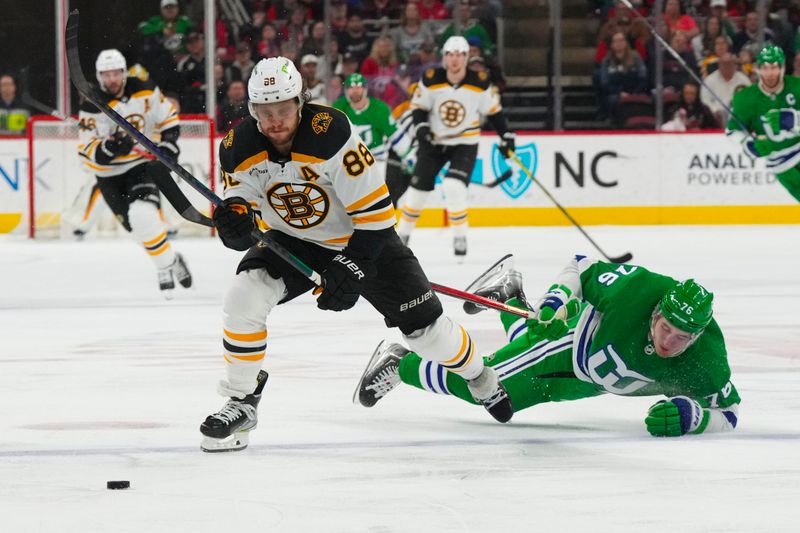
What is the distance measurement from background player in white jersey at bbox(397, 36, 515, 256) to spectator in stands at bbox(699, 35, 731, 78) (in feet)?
10.6

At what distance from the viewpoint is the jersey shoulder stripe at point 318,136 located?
130 inches

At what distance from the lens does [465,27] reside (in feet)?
37.6

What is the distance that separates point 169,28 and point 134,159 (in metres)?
4.03

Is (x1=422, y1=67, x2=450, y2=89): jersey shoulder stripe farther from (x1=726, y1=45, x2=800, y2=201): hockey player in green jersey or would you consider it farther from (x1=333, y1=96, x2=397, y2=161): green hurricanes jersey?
(x1=726, y1=45, x2=800, y2=201): hockey player in green jersey

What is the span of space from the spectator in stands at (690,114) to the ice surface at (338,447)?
5162mm

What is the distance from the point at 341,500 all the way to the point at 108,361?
230cm

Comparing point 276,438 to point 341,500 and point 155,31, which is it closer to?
point 341,500

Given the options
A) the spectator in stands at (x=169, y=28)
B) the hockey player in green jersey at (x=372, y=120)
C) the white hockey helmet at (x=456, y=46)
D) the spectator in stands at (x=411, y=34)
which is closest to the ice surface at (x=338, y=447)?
the white hockey helmet at (x=456, y=46)

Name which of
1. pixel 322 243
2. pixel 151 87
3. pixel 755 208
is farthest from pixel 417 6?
pixel 322 243

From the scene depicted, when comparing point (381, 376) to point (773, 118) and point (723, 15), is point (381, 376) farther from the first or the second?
point (723, 15)

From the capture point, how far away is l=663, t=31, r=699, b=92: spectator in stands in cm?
1154

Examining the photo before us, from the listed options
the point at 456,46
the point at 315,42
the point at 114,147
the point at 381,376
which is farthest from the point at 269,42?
the point at 381,376

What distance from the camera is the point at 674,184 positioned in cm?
1113

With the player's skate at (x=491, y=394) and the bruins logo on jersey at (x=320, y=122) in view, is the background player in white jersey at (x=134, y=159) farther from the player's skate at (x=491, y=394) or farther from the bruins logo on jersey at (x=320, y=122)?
the bruins logo on jersey at (x=320, y=122)
